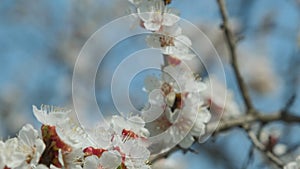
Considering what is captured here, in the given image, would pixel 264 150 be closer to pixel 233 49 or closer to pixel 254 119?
pixel 254 119

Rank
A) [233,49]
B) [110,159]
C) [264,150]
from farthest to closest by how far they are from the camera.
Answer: [233,49]
[264,150]
[110,159]

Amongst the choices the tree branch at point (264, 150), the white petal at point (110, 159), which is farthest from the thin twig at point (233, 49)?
the white petal at point (110, 159)

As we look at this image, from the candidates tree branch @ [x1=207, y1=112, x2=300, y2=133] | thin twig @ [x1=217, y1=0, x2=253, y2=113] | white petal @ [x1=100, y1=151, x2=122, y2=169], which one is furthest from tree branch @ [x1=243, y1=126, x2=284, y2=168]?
white petal @ [x1=100, y1=151, x2=122, y2=169]

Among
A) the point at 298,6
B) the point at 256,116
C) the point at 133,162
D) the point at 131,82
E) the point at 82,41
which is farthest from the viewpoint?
the point at 82,41

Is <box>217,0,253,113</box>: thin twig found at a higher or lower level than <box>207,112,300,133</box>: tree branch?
higher

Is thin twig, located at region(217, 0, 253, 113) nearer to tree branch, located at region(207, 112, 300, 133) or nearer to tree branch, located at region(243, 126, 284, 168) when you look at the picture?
tree branch, located at region(207, 112, 300, 133)

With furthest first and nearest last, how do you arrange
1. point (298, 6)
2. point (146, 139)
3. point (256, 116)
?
point (298, 6)
point (256, 116)
point (146, 139)

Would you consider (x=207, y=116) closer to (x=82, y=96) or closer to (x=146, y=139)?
(x=146, y=139)

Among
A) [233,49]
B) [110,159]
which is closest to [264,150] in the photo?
[233,49]

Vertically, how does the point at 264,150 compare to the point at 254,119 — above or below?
below

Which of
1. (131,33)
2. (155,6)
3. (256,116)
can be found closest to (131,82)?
(131,33)

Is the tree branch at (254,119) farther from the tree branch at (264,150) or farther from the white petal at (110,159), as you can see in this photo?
the white petal at (110,159)
